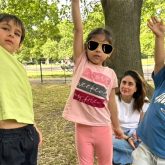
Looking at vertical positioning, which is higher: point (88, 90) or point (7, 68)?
point (7, 68)

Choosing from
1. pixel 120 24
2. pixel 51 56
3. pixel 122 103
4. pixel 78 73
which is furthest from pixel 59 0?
pixel 51 56

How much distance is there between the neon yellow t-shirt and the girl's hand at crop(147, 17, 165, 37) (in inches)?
41.9

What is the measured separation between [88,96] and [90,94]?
0.03 m

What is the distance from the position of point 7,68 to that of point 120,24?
4.23 m

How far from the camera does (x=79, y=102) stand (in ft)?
10.7

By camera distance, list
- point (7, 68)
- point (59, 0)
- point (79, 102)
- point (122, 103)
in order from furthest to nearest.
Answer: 1. point (59, 0)
2. point (122, 103)
3. point (79, 102)
4. point (7, 68)

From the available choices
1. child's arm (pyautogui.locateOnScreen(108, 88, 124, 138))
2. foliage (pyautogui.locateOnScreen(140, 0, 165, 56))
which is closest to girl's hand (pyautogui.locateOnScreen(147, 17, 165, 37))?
child's arm (pyautogui.locateOnScreen(108, 88, 124, 138))

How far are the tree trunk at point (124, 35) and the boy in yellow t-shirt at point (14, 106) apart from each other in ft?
12.6

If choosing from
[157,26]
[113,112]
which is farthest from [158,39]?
Result: [113,112]

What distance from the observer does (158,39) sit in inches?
115

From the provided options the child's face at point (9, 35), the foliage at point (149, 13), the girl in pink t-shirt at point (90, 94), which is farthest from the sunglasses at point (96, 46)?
the foliage at point (149, 13)

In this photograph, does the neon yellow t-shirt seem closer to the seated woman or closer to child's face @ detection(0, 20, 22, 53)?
child's face @ detection(0, 20, 22, 53)

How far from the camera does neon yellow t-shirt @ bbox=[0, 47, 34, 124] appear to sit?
2435 mm

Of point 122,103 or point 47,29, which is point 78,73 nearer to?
point 122,103
